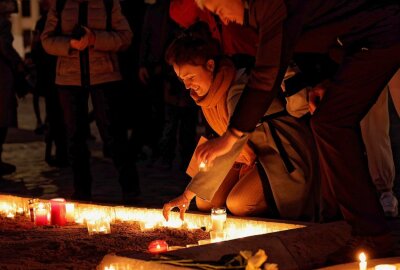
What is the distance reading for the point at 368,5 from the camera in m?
5.11

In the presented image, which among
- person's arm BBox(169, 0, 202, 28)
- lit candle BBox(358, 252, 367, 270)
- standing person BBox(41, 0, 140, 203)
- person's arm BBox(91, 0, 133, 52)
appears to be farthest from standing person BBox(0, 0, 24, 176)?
lit candle BBox(358, 252, 367, 270)

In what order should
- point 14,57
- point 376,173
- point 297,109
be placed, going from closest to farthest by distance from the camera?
point 297,109 → point 376,173 → point 14,57

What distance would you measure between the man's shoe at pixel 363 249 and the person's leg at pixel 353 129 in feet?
0.04

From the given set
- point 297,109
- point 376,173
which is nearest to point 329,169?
point 297,109

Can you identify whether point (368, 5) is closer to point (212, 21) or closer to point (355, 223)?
point (355, 223)

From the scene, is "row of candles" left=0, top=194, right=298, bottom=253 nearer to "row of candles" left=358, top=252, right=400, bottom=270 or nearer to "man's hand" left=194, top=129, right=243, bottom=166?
"man's hand" left=194, top=129, right=243, bottom=166

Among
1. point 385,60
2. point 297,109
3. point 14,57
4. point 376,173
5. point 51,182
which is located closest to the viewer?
point 385,60

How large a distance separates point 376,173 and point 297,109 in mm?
1328

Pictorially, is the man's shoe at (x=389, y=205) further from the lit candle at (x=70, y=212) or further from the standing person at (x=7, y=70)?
the standing person at (x=7, y=70)

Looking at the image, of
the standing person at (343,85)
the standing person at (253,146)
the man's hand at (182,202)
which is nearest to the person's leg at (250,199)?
the standing person at (253,146)

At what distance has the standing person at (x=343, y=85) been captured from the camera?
493 cm

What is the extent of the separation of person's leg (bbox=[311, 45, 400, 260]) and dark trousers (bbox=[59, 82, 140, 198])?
351 centimetres

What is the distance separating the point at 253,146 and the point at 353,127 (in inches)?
59.7

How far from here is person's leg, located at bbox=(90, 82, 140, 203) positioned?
8.39 m
